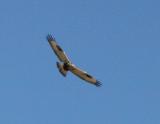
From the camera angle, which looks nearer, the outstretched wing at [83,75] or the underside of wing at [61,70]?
the underside of wing at [61,70]

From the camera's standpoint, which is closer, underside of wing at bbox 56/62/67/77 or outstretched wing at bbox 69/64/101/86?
underside of wing at bbox 56/62/67/77

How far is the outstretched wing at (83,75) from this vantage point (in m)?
51.1

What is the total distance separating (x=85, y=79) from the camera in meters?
55.1

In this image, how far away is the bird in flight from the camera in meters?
49.6

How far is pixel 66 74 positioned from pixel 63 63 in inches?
53.9

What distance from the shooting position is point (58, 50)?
51.7 m

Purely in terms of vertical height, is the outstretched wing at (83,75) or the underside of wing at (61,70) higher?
the outstretched wing at (83,75)

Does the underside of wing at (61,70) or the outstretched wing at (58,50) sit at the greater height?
the outstretched wing at (58,50)

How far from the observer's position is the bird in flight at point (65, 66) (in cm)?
4956

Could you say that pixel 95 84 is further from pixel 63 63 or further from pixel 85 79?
pixel 63 63

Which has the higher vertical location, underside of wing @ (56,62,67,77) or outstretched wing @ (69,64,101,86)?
outstretched wing @ (69,64,101,86)

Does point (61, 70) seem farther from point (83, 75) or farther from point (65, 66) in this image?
point (83, 75)

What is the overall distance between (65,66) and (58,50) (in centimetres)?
280

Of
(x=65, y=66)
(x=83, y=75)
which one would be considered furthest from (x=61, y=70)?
(x=83, y=75)
